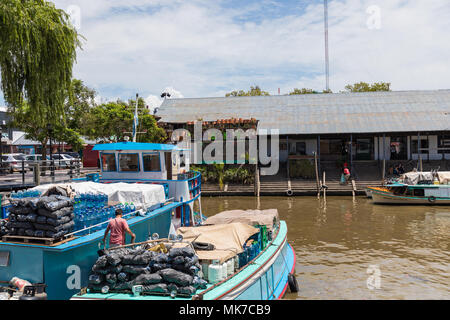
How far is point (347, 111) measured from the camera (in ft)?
123

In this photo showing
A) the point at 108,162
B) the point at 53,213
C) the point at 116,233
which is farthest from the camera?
the point at 108,162

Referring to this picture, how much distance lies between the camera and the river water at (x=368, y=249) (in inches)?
444

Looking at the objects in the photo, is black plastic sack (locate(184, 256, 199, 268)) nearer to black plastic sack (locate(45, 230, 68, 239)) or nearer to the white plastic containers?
the white plastic containers

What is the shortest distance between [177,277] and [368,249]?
10.9 metres

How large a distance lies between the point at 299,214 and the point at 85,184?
48.4 feet

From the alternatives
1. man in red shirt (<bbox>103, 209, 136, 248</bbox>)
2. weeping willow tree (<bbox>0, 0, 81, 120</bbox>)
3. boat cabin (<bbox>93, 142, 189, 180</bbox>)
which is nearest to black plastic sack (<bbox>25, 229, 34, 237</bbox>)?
man in red shirt (<bbox>103, 209, 136, 248</bbox>)

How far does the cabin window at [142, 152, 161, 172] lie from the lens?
14562 millimetres

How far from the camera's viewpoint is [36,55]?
1652 centimetres

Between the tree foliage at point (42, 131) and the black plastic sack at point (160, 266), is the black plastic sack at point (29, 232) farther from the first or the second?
the tree foliage at point (42, 131)

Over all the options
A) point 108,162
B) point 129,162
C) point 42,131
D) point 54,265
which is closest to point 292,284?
point 54,265

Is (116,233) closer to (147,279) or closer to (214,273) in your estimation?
(147,279)

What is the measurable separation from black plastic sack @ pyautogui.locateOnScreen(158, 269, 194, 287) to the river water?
4924 mm

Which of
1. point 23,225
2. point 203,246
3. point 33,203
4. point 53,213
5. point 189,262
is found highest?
point 33,203
